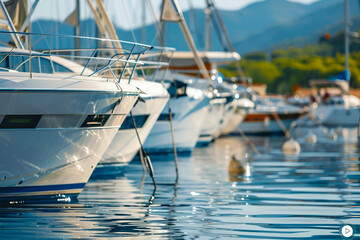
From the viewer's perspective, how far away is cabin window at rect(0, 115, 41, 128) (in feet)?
38.4

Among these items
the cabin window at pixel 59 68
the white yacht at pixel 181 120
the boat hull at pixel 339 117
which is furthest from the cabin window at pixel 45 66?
the boat hull at pixel 339 117

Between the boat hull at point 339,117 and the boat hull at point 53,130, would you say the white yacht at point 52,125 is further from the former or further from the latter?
the boat hull at point 339,117

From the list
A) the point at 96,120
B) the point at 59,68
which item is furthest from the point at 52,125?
Answer: the point at 59,68

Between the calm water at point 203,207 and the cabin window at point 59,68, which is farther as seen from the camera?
the cabin window at point 59,68

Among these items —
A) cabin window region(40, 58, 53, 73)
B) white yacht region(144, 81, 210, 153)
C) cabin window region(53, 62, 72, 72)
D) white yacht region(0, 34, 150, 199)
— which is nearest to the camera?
white yacht region(0, 34, 150, 199)

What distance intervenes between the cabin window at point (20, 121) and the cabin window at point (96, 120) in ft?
2.73

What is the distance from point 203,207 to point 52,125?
271 cm

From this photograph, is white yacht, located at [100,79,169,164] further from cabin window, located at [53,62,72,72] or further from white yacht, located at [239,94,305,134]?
white yacht, located at [239,94,305,134]

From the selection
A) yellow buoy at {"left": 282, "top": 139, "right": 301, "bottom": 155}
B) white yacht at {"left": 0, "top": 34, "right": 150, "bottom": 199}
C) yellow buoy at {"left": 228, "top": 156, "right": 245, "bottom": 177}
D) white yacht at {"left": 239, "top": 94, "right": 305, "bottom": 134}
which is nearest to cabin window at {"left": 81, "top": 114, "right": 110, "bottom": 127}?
white yacht at {"left": 0, "top": 34, "right": 150, "bottom": 199}

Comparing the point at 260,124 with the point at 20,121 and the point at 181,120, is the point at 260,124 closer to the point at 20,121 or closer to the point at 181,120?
the point at 181,120

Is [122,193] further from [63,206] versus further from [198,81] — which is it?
[198,81]

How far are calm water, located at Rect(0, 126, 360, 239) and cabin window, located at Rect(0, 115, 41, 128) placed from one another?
51.0 inches

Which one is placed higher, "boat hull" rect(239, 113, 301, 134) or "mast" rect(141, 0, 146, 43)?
"mast" rect(141, 0, 146, 43)

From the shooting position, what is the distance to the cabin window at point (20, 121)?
38.4 feet
